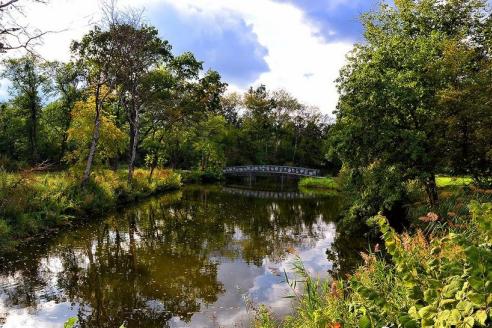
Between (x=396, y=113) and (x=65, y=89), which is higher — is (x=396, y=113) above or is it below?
below

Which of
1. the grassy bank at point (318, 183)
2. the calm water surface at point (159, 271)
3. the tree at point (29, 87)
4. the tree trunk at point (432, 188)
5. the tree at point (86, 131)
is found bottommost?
the calm water surface at point (159, 271)

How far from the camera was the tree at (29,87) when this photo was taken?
116 ft

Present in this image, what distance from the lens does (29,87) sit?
3675cm

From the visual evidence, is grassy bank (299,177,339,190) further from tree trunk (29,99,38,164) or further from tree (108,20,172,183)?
tree trunk (29,99,38,164)

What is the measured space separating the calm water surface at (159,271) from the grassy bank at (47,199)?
0.88 m

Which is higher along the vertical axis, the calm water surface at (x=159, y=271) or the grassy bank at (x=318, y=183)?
the grassy bank at (x=318, y=183)

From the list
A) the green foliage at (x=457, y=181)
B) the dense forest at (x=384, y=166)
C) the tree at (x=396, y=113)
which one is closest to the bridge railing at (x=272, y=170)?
the dense forest at (x=384, y=166)

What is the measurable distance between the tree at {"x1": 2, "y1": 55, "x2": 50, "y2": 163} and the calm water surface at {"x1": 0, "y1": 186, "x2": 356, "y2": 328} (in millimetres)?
22446

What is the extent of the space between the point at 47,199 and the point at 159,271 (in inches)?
319

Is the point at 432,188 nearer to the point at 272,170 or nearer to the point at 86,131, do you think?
the point at 86,131

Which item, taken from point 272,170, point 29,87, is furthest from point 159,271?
point 272,170

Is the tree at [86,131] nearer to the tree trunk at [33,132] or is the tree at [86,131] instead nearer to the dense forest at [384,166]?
the dense forest at [384,166]

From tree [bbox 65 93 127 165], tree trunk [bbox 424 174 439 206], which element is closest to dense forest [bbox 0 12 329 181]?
tree [bbox 65 93 127 165]

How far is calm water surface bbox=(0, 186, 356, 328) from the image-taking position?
8625 mm
